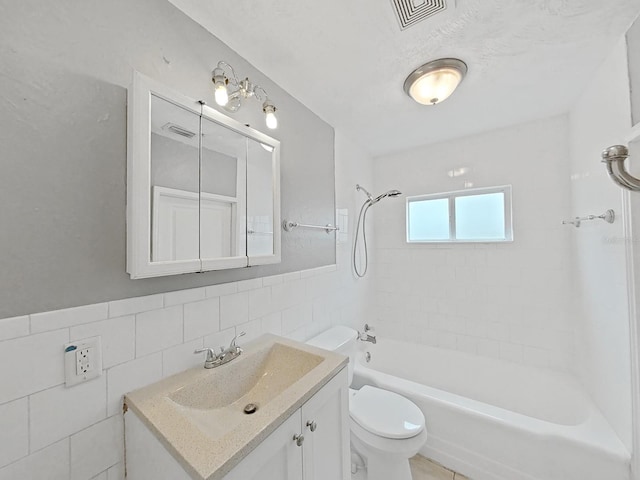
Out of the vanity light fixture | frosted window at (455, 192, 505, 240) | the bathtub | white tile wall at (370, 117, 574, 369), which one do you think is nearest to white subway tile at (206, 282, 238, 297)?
the vanity light fixture

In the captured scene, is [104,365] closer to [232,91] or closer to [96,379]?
[96,379]

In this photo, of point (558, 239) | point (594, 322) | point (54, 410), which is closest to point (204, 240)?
point (54, 410)

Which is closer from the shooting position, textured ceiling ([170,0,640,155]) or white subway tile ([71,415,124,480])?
white subway tile ([71,415,124,480])

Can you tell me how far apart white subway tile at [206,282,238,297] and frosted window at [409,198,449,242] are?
2040mm

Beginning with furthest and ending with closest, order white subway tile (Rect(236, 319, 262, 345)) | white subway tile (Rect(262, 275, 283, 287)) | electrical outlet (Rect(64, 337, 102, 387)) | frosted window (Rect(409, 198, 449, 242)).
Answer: frosted window (Rect(409, 198, 449, 242)) < white subway tile (Rect(262, 275, 283, 287)) < white subway tile (Rect(236, 319, 262, 345)) < electrical outlet (Rect(64, 337, 102, 387))

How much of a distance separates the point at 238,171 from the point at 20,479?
1.20m

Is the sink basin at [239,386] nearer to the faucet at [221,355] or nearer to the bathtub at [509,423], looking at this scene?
the faucet at [221,355]

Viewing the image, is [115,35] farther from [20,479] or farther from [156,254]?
[20,479]

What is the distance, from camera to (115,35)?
86cm

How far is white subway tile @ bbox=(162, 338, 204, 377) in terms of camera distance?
96 centimetres

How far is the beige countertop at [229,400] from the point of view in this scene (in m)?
0.62

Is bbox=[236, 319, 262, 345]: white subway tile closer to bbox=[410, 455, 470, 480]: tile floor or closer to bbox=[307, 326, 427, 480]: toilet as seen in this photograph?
bbox=[307, 326, 427, 480]: toilet

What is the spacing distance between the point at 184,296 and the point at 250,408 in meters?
0.55

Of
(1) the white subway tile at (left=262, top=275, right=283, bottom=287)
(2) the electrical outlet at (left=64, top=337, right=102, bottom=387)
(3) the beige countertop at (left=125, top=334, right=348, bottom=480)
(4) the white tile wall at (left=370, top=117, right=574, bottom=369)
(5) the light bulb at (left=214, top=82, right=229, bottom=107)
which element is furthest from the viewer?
(4) the white tile wall at (left=370, top=117, right=574, bottom=369)
